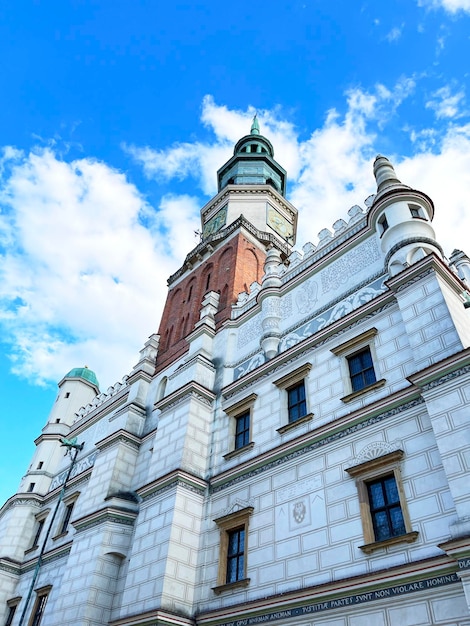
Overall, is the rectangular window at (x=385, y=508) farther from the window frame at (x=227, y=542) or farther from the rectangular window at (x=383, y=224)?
the rectangular window at (x=383, y=224)

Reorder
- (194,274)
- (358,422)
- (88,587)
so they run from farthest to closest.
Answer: (194,274) → (88,587) → (358,422)

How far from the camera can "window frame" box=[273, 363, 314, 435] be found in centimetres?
1231

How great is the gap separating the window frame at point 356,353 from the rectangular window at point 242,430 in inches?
131

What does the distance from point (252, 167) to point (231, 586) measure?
83.0 feet

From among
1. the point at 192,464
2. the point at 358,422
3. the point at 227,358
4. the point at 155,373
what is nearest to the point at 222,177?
the point at 155,373

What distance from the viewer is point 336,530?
966 centimetres

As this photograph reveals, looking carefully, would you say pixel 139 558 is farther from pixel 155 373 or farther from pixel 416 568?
pixel 155 373

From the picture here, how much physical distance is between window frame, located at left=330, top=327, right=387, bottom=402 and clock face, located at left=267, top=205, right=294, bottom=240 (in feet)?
49.9

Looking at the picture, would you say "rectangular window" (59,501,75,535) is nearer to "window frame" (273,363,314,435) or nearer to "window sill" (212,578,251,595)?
"window sill" (212,578,251,595)

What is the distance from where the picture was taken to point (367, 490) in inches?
384

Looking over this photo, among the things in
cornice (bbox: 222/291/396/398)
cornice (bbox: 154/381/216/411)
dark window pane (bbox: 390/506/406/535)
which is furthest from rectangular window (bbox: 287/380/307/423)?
dark window pane (bbox: 390/506/406/535)

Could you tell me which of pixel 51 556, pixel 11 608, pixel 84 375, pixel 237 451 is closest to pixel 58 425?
pixel 84 375

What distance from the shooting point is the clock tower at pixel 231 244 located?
70.4 feet

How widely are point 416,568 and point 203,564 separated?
231 inches
